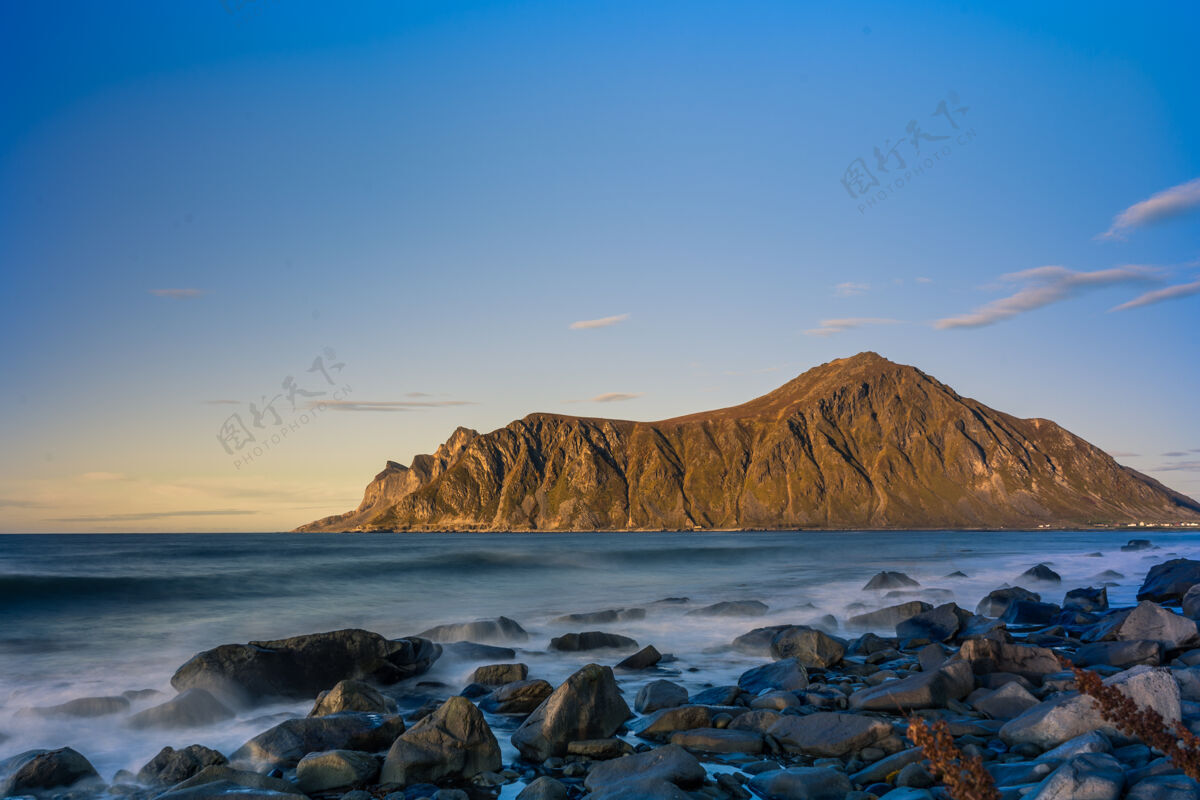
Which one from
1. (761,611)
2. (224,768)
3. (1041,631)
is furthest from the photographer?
(761,611)

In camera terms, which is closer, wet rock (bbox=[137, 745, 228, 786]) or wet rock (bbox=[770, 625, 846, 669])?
wet rock (bbox=[137, 745, 228, 786])

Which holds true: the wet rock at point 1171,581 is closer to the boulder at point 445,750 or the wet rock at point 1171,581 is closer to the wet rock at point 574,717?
the wet rock at point 574,717

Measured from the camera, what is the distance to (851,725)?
984cm

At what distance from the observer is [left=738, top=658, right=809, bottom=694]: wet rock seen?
13148 millimetres

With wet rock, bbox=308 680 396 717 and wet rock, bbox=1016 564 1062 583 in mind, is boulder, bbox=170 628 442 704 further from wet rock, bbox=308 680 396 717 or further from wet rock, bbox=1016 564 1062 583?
wet rock, bbox=1016 564 1062 583

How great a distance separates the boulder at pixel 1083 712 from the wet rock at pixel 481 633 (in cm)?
1358

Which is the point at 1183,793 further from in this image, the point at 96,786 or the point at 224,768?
the point at 96,786

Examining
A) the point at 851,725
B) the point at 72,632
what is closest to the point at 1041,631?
the point at 851,725

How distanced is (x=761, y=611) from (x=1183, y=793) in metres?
19.6

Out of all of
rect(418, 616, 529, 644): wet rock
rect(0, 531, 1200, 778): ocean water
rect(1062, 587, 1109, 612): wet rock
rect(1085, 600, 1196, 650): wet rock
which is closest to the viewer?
rect(0, 531, 1200, 778): ocean water

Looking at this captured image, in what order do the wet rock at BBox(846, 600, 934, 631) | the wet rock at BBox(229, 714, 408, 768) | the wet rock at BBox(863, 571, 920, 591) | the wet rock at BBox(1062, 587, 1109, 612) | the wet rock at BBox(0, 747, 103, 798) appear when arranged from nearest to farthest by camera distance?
the wet rock at BBox(0, 747, 103, 798) < the wet rock at BBox(229, 714, 408, 768) < the wet rock at BBox(846, 600, 934, 631) < the wet rock at BBox(1062, 587, 1109, 612) < the wet rock at BBox(863, 571, 920, 591)

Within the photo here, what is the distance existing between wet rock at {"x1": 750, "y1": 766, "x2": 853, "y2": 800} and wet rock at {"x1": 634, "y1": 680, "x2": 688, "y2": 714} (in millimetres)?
3353

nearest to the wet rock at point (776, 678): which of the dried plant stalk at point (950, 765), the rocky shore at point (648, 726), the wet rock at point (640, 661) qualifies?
the rocky shore at point (648, 726)

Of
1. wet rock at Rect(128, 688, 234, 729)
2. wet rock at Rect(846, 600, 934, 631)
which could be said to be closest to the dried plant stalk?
wet rock at Rect(128, 688, 234, 729)
